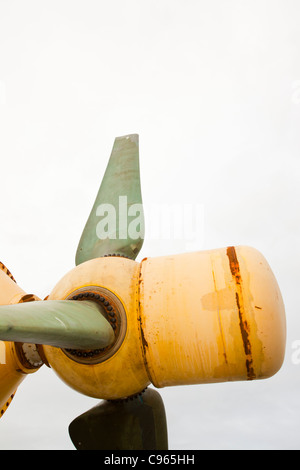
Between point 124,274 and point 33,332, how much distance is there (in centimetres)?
184

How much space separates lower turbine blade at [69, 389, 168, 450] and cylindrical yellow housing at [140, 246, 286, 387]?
100 centimetres

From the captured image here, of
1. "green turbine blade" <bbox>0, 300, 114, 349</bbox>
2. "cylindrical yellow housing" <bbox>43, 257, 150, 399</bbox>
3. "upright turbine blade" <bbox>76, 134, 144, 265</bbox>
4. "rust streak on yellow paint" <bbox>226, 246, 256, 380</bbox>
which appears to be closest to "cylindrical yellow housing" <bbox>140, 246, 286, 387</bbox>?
"rust streak on yellow paint" <bbox>226, 246, 256, 380</bbox>

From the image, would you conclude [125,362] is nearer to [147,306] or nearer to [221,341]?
[147,306]

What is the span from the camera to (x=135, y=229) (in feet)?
22.2

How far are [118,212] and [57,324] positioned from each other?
3222mm

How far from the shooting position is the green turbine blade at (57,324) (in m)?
3.61

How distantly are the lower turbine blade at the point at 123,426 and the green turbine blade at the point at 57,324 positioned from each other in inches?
56.4

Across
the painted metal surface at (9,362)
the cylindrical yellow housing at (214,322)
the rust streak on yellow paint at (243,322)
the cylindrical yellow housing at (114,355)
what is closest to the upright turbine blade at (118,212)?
the cylindrical yellow housing at (114,355)

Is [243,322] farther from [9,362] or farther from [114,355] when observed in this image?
[9,362]

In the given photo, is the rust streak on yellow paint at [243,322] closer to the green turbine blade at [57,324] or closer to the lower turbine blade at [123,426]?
the green turbine blade at [57,324]

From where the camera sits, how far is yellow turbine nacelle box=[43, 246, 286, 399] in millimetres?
4773

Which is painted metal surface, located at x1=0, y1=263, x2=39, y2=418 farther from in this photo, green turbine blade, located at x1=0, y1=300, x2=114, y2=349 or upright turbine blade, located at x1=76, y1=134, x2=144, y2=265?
green turbine blade, located at x1=0, y1=300, x2=114, y2=349
